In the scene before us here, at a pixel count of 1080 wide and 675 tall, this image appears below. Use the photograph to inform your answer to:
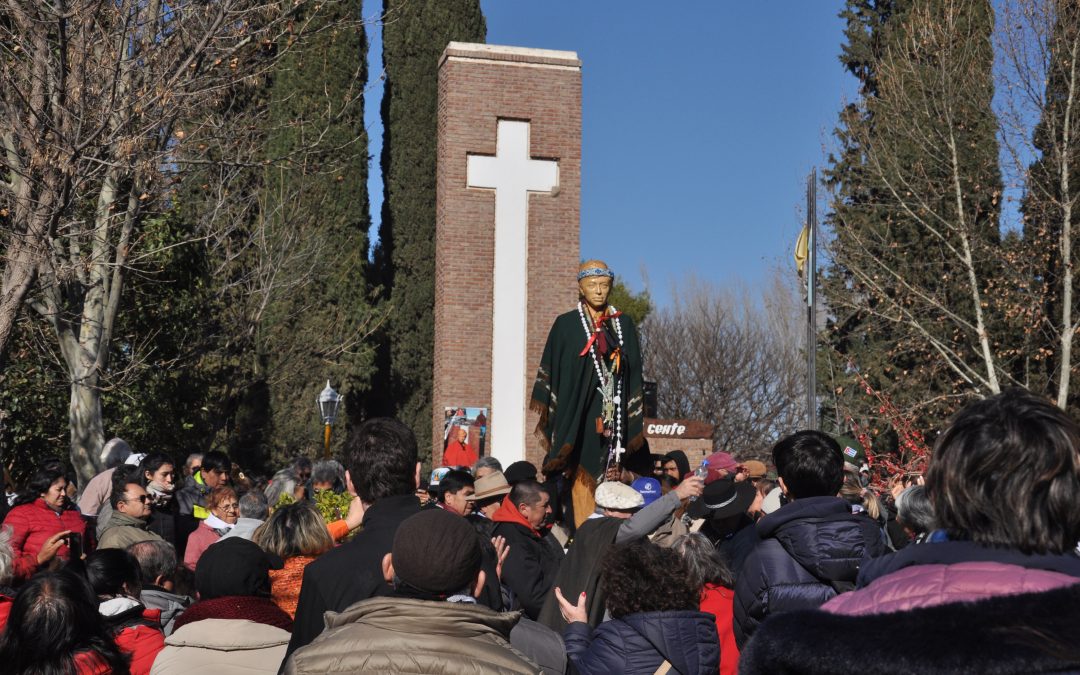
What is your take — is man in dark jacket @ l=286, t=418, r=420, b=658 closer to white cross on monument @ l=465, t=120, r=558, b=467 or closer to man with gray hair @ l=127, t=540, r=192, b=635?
man with gray hair @ l=127, t=540, r=192, b=635

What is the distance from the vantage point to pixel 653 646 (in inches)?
184

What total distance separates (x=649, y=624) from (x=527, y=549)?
2004mm

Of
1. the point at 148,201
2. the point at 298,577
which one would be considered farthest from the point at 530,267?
the point at 298,577

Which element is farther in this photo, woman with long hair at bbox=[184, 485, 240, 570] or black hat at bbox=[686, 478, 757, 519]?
woman with long hair at bbox=[184, 485, 240, 570]

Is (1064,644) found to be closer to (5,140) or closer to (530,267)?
(5,140)

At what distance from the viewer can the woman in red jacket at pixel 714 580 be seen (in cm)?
572

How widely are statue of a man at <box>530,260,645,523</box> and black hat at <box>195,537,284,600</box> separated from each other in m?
4.97

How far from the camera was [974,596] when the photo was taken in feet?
7.39

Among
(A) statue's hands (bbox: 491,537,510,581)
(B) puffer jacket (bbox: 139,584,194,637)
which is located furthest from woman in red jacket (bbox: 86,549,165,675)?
(A) statue's hands (bbox: 491,537,510,581)

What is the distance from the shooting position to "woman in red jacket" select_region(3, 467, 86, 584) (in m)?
7.30

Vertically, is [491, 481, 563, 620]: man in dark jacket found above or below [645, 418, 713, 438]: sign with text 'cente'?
above

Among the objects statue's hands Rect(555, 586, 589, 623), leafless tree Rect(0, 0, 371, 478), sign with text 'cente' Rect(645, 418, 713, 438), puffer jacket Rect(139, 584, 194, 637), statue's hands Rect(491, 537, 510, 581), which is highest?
leafless tree Rect(0, 0, 371, 478)

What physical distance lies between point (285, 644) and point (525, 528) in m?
2.26

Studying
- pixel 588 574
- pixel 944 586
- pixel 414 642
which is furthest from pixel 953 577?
pixel 588 574
